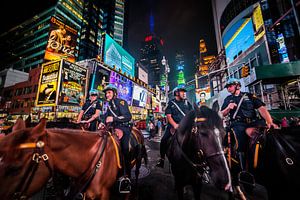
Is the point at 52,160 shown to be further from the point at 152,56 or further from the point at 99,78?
the point at 152,56

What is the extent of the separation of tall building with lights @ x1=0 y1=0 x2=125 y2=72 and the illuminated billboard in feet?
94.1

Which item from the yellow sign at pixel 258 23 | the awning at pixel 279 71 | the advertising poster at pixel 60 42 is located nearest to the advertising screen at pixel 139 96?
the advertising poster at pixel 60 42

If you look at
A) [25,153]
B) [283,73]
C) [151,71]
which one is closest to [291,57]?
[283,73]

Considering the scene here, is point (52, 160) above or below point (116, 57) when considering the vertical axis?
below

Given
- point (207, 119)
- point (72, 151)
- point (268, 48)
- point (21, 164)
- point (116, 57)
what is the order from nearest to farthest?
1. point (21, 164)
2. point (72, 151)
3. point (207, 119)
4. point (268, 48)
5. point (116, 57)

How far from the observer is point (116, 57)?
3194cm

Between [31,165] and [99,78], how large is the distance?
26360 mm

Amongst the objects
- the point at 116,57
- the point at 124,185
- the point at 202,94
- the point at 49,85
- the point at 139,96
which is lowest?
the point at 124,185

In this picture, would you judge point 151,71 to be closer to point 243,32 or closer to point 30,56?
point 30,56

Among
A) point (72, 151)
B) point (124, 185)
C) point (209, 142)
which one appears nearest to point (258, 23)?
point (209, 142)

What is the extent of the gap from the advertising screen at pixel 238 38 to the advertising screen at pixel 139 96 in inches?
920

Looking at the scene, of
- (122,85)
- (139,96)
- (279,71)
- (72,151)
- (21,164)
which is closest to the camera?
(21,164)

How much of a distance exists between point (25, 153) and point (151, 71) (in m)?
171

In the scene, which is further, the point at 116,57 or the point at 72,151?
the point at 116,57
